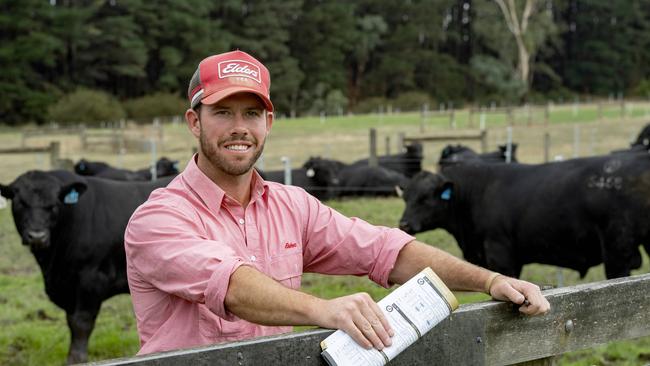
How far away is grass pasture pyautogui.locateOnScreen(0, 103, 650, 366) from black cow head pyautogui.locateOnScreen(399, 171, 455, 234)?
83cm

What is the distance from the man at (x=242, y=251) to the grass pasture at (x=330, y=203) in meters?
3.38

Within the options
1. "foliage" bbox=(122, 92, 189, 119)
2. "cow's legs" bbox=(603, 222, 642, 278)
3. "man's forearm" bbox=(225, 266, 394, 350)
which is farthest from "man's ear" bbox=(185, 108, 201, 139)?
"foliage" bbox=(122, 92, 189, 119)

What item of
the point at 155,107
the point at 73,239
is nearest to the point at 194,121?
the point at 73,239

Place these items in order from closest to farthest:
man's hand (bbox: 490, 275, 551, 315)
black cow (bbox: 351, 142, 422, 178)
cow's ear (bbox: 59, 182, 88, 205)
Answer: man's hand (bbox: 490, 275, 551, 315) → cow's ear (bbox: 59, 182, 88, 205) → black cow (bbox: 351, 142, 422, 178)

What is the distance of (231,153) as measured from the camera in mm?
2389

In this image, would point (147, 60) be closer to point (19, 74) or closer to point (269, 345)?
point (19, 74)

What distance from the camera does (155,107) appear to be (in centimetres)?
4791

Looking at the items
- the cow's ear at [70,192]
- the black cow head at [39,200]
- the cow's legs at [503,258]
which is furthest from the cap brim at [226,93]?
the cow's legs at [503,258]

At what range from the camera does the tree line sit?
48.9 m

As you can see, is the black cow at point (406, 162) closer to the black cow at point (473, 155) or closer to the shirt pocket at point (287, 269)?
the black cow at point (473, 155)

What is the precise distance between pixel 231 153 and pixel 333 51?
59.5 meters

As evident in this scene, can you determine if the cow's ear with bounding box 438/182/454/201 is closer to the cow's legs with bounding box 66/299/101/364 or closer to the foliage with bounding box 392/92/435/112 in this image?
the cow's legs with bounding box 66/299/101/364

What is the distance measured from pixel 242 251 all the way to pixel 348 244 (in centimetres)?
47

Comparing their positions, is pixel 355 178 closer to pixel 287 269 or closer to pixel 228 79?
pixel 287 269
